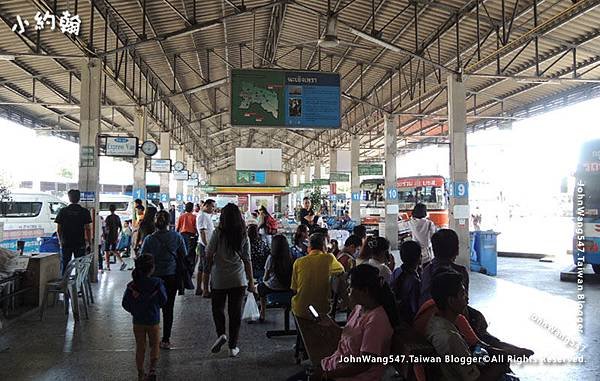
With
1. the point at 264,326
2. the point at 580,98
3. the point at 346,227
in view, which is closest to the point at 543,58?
the point at 580,98

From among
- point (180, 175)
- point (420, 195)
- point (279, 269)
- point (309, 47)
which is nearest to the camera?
point (279, 269)

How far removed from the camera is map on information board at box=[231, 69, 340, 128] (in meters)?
9.02

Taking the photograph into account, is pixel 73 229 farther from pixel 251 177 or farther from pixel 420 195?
pixel 251 177

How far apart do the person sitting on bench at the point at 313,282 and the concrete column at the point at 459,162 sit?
22.8 ft

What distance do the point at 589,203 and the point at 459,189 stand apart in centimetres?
259

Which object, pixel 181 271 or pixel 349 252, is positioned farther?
pixel 349 252

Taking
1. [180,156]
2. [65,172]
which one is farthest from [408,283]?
[65,172]

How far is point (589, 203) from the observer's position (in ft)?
28.9

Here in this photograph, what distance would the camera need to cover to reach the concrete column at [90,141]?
927 cm

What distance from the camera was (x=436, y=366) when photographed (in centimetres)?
221

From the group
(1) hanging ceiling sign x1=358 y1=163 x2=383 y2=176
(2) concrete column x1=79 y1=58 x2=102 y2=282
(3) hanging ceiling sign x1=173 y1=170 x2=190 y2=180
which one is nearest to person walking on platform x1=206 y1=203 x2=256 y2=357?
(2) concrete column x1=79 y1=58 x2=102 y2=282

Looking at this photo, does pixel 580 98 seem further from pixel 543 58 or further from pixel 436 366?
pixel 436 366

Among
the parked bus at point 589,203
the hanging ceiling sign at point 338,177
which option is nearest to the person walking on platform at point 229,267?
the parked bus at point 589,203

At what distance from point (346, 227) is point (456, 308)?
1314 cm
